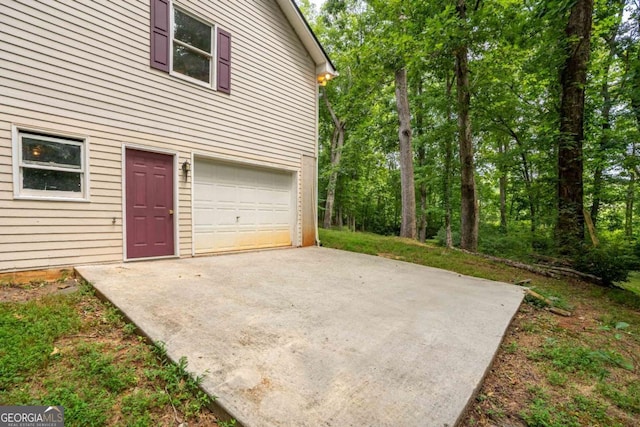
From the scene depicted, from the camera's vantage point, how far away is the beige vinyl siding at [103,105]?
3670mm

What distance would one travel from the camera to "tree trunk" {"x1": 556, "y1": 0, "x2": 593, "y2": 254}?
5637 millimetres

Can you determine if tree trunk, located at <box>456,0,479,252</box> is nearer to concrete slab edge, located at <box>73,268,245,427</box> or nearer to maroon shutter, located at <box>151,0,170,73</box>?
maroon shutter, located at <box>151,0,170,73</box>

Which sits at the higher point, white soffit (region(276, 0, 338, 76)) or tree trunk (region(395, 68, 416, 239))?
white soffit (region(276, 0, 338, 76))

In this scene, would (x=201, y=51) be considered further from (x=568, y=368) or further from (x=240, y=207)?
(x=568, y=368)

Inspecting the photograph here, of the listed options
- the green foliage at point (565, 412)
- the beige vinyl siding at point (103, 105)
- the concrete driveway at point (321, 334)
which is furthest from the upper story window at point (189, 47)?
the green foliage at point (565, 412)

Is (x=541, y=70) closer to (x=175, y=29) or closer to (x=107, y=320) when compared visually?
(x=175, y=29)

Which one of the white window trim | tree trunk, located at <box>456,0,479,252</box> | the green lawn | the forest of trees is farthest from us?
tree trunk, located at <box>456,0,479,252</box>

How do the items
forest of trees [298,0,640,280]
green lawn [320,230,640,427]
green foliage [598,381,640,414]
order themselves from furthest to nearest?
forest of trees [298,0,640,280]
green foliage [598,381,640,414]
green lawn [320,230,640,427]

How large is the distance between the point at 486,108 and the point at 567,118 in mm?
3404

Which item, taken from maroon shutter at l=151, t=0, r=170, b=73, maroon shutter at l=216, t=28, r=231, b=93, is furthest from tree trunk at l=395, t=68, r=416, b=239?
maroon shutter at l=151, t=0, r=170, b=73

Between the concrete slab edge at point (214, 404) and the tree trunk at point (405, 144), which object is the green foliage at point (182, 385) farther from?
the tree trunk at point (405, 144)

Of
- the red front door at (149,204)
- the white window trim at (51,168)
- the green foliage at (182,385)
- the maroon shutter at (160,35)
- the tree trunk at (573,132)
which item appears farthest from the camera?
the tree trunk at (573,132)

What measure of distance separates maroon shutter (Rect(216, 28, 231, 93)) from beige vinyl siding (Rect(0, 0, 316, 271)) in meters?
0.14

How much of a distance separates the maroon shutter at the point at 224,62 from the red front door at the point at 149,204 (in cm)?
188
